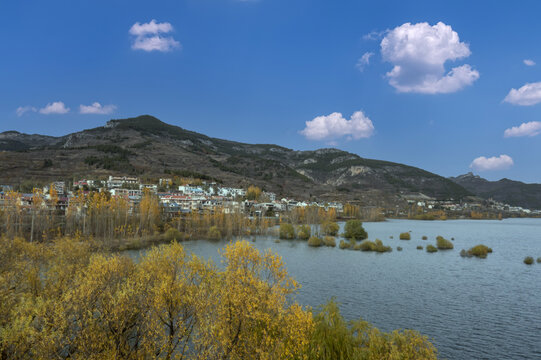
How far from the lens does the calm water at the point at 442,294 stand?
87.8 feet

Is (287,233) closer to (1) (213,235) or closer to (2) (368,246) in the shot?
(1) (213,235)

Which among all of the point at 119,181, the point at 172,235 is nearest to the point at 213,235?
the point at 172,235

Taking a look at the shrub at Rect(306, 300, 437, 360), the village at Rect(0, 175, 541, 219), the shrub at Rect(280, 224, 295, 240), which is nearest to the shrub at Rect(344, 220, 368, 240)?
the shrub at Rect(280, 224, 295, 240)

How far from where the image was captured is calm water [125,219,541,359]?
26766mm

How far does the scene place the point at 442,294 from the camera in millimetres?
39344

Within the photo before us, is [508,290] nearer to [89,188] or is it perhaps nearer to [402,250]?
[402,250]

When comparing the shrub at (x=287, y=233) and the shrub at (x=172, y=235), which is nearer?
the shrub at (x=172, y=235)

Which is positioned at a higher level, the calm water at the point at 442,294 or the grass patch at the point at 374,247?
the grass patch at the point at 374,247

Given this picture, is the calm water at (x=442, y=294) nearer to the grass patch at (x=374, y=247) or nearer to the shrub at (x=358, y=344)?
the grass patch at (x=374, y=247)

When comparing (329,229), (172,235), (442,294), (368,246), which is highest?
(329,229)

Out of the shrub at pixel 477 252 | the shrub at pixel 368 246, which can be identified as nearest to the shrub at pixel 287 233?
the shrub at pixel 368 246

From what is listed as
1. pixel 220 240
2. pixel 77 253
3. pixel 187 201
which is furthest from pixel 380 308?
pixel 187 201

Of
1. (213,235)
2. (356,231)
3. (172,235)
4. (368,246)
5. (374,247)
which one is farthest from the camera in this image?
(356,231)

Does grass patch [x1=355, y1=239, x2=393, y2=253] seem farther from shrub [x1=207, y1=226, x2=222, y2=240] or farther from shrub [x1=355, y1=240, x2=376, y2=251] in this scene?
shrub [x1=207, y1=226, x2=222, y2=240]
